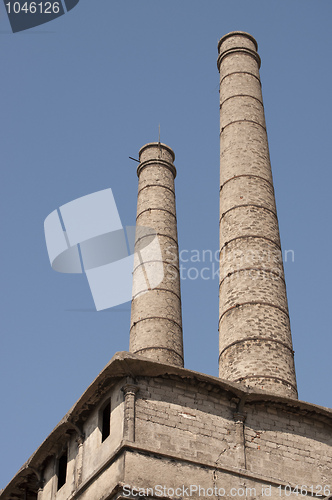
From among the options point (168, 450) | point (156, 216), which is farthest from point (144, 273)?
point (168, 450)

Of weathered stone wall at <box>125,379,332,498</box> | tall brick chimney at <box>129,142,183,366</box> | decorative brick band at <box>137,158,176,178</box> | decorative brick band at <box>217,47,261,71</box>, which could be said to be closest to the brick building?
weathered stone wall at <box>125,379,332,498</box>

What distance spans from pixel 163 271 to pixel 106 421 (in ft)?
18.4

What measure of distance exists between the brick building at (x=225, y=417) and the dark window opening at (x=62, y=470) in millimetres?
17

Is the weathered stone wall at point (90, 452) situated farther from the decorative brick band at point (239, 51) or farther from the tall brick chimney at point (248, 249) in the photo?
the decorative brick band at point (239, 51)

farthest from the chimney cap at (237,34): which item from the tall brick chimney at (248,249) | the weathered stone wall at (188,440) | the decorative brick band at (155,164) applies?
the weathered stone wall at (188,440)

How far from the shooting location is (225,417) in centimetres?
879

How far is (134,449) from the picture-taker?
7895 millimetres

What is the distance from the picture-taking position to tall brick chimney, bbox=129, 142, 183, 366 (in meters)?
13.1

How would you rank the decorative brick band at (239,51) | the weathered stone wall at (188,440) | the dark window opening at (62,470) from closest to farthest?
the weathered stone wall at (188,440)
the dark window opening at (62,470)
the decorative brick band at (239,51)

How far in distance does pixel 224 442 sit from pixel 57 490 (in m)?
2.45

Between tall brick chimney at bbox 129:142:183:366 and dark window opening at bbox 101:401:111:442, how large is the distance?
11.1 ft

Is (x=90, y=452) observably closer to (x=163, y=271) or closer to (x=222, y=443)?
(x=222, y=443)

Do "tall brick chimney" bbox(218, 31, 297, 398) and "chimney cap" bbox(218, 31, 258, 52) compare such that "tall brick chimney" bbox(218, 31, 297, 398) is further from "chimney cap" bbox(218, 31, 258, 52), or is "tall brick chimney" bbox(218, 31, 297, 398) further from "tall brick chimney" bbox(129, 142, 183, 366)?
"tall brick chimney" bbox(129, 142, 183, 366)

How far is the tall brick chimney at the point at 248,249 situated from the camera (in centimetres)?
1018
